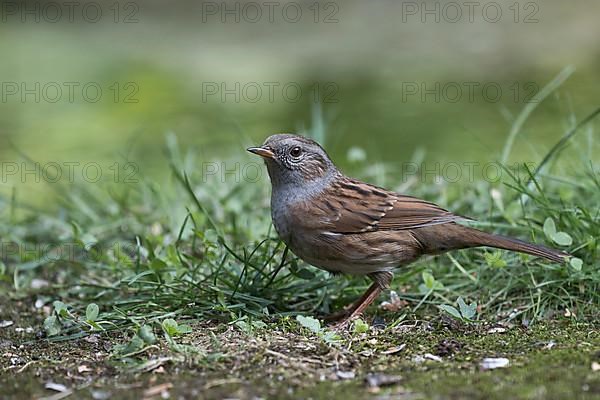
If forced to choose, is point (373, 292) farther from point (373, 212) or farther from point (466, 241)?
point (466, 241)

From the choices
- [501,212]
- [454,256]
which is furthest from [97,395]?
[501,212]

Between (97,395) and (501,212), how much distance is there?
314 centimetres

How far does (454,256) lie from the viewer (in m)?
5.84

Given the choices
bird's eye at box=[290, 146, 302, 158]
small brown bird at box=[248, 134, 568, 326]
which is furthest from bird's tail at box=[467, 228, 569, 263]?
bird's eye at box=[290, 146, 302, 158]

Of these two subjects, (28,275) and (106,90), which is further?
(106,90)

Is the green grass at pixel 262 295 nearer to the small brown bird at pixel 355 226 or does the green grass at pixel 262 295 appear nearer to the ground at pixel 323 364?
the ground at pixel 323 364

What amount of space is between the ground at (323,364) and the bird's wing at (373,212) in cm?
60

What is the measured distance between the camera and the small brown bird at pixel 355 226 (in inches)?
203

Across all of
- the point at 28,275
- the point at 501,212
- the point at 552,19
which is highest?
the point at 552,19

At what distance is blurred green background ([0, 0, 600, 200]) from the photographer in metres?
9.31

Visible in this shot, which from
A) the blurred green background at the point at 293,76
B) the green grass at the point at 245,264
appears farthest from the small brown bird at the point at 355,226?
the blurred green background at the point at 293,76

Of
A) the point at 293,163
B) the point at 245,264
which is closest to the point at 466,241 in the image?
the point at 293,163

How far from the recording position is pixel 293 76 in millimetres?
12406

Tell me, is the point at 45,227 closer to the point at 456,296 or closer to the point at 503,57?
the point at 456,296
